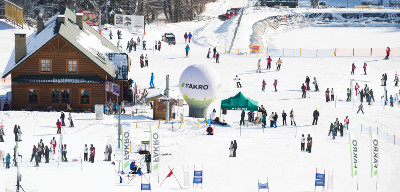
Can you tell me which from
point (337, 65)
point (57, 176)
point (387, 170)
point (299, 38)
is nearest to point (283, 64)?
point (337, 65)

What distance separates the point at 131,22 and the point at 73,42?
34189 mm

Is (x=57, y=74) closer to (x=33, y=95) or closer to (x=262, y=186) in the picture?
(x=33, y=95)

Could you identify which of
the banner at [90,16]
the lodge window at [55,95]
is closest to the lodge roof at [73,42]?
the lodge window at [55,95]

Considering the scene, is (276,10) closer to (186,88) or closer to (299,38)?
(299,38)

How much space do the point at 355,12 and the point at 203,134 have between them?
7384 cm

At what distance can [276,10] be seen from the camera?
113 meters

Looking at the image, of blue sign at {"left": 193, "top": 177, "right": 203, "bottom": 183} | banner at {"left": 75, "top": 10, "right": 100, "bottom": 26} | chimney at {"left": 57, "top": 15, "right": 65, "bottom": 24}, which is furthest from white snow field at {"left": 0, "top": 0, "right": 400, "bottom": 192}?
banner at {"left": 75, "top": 10, "right": 100, "bottom": 26}

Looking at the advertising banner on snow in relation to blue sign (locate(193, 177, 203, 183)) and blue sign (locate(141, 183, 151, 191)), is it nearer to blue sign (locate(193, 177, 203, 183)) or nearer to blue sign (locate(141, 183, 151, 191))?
blue sign (locate(193, 177, 203, 183))

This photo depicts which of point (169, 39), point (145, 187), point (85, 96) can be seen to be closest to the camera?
point (145, 187)

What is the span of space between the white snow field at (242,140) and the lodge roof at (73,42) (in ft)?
15.2

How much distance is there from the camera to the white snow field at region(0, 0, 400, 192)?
3584cm

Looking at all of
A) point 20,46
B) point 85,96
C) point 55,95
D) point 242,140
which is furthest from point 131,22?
point 242,140

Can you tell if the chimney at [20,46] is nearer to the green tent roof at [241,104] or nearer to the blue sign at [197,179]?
the green tent roof at [241,104]

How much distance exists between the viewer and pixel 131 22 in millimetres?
86812
